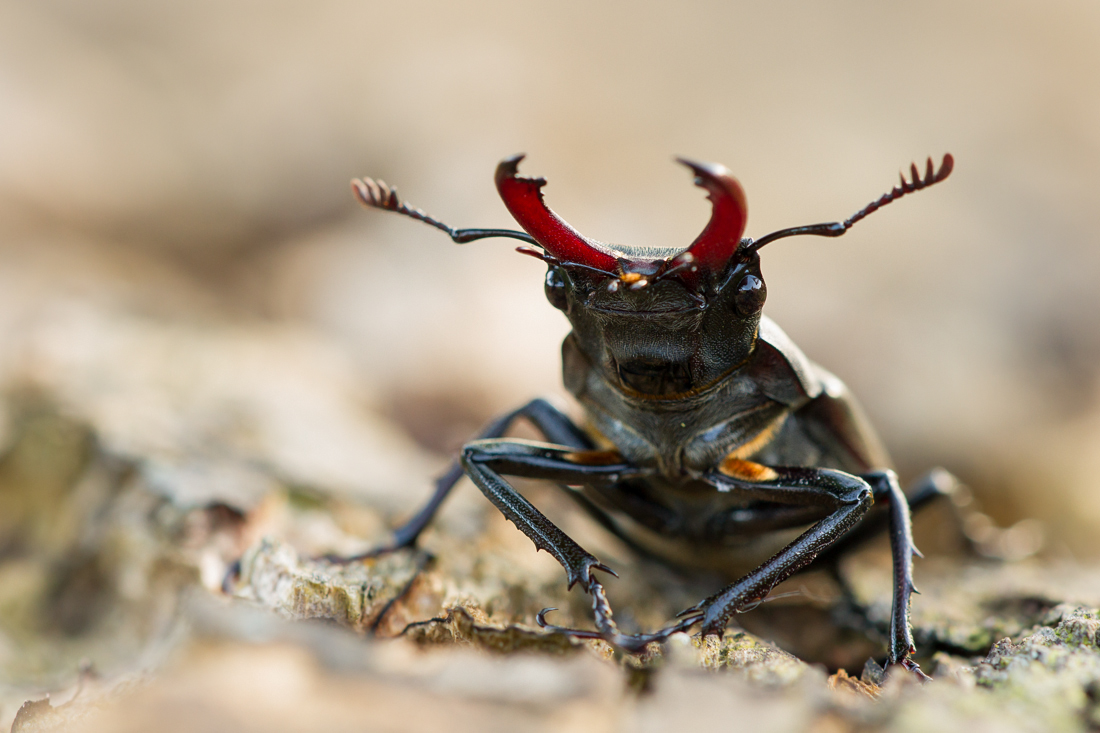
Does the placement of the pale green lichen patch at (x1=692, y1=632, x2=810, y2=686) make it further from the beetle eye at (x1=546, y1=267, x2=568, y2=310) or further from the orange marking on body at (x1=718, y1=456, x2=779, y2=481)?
the beetle eye at (x1=546, y1=267, x2=568, y2=310)

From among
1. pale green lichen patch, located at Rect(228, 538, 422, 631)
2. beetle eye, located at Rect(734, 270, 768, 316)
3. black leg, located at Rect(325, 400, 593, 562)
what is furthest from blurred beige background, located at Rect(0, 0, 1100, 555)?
beetle eye, located at Rect(734, 270, 768, 316)

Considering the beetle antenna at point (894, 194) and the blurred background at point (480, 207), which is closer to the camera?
the beetle antenna at point (894, 194)

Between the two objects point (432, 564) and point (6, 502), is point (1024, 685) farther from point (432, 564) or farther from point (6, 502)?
point (6, 502)

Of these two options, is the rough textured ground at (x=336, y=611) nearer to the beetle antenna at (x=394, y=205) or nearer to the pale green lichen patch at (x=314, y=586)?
the pale green lichen patch at (x=314, y=586)

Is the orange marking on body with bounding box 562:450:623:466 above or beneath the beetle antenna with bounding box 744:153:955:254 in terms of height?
beneath

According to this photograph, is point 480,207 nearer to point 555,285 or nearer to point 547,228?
point 555,285

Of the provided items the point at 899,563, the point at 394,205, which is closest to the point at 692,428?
the point at 899,563

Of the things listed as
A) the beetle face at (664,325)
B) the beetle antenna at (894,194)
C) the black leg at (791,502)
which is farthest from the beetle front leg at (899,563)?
the beetle antenna at (894,194)
